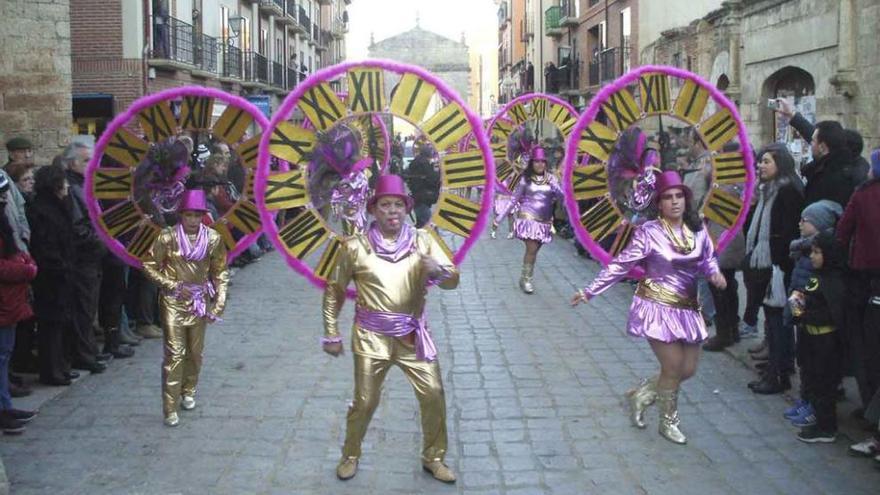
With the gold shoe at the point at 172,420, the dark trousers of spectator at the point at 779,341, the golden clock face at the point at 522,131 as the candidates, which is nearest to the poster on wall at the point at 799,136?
the golden clock face at the point at 522,131

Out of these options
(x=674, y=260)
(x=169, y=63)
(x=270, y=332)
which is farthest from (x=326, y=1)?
(x=674, y=260)

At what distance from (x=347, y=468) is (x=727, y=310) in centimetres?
473

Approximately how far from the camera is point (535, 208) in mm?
13086

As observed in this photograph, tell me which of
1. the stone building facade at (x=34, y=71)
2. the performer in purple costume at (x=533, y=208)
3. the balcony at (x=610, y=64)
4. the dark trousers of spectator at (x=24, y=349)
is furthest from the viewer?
the balcony at (x=610, y=64)

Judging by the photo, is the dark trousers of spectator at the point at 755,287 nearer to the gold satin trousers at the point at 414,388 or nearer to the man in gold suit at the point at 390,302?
the man in gold suit at the point at 390,302

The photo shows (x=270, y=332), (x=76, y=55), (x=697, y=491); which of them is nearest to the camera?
(x=697, y=491)

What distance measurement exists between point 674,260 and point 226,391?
3675 millimetres

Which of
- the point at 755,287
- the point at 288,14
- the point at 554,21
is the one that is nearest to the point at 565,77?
the point at 554,21

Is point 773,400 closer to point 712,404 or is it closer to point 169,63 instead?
point 712,404

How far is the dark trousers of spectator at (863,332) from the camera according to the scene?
632cm

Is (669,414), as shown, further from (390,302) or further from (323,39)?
(323,39)

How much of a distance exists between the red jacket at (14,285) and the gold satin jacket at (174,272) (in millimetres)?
813

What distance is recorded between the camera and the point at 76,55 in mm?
21656

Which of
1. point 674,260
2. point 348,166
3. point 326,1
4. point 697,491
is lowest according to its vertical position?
point 697,491
